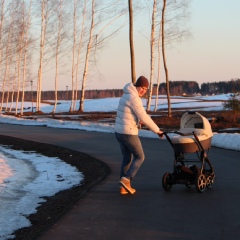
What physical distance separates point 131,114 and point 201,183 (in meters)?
1.67

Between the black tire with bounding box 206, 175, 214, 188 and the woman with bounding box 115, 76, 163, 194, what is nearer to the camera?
the woman with bounding box 115, 76, 163, 194

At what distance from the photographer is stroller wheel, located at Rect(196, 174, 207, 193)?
9523 mm

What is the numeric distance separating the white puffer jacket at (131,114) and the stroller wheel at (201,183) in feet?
3.57

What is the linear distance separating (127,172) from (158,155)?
671 cm

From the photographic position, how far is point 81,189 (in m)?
10.6

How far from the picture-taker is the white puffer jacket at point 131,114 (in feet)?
30.5

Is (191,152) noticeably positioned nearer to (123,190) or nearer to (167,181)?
(167,181)

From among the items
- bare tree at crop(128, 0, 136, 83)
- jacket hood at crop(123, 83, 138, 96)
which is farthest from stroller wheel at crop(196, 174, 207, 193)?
bare tree at crop(128, 0, 136, 83)

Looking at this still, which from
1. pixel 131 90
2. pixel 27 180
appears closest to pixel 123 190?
pixel 131 90

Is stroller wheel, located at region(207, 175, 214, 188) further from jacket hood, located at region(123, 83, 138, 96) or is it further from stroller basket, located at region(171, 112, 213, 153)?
jacket hood, located at region(123, 83, 138, 96)

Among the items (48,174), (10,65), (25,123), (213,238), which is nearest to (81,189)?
(48,174)

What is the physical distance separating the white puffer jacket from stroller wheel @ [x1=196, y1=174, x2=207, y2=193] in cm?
109

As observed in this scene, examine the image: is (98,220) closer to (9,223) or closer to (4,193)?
(9,223)

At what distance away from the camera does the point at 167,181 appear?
9.76m
